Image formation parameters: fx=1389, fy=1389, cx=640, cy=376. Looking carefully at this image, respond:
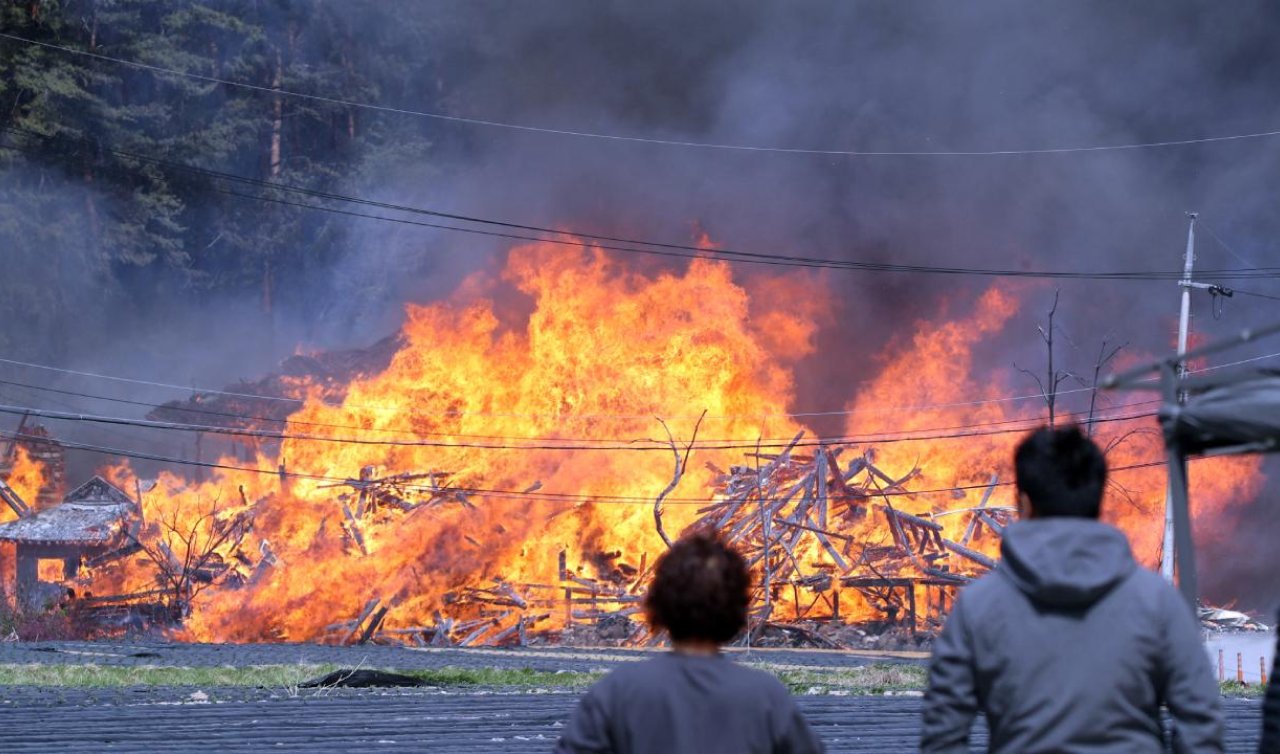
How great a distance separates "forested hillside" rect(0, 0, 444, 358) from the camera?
45.3 metres

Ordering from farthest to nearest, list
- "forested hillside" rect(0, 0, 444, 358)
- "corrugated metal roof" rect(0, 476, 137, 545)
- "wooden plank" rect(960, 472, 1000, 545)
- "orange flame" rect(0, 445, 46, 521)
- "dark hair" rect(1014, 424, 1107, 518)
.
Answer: "forested hillside" rect(0, 0, 444, 358) < "orange flame" rect(0, 445, 46, 521) < "corrugated metal roof" rect(0, 476, 137, 545) < "wooden plank" rect(960, 472, 1000, 545) < "dark hair" rect(1014, 424, 1107, 518)

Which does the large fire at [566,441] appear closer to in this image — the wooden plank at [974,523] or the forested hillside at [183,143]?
the wooden plank at [974,523]

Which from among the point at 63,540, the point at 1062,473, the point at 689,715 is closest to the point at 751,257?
the point at 63,540

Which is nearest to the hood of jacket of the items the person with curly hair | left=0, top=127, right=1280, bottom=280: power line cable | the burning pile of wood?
the person with curly hair

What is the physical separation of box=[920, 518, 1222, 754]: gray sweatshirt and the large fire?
29.8 m

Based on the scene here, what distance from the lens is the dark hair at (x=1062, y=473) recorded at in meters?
3.70

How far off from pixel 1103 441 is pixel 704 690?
122ft

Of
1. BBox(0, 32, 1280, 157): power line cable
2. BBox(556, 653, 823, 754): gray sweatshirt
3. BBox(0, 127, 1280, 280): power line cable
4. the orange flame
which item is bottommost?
BBox(556, 653, 823, 754): gray sweatshirt

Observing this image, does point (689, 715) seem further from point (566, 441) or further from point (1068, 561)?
point (566, 441)

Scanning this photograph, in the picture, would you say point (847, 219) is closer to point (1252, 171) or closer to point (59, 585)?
point (1252, 171)

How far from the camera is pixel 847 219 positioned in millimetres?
44188

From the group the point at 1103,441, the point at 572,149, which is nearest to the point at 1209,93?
the point at 1103,441

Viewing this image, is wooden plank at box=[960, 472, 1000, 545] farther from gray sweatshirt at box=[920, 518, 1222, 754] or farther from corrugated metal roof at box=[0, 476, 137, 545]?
gray sweatshirt at box=[920, 518, 1222, 754]

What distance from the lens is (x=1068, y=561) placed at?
11.8 ft
